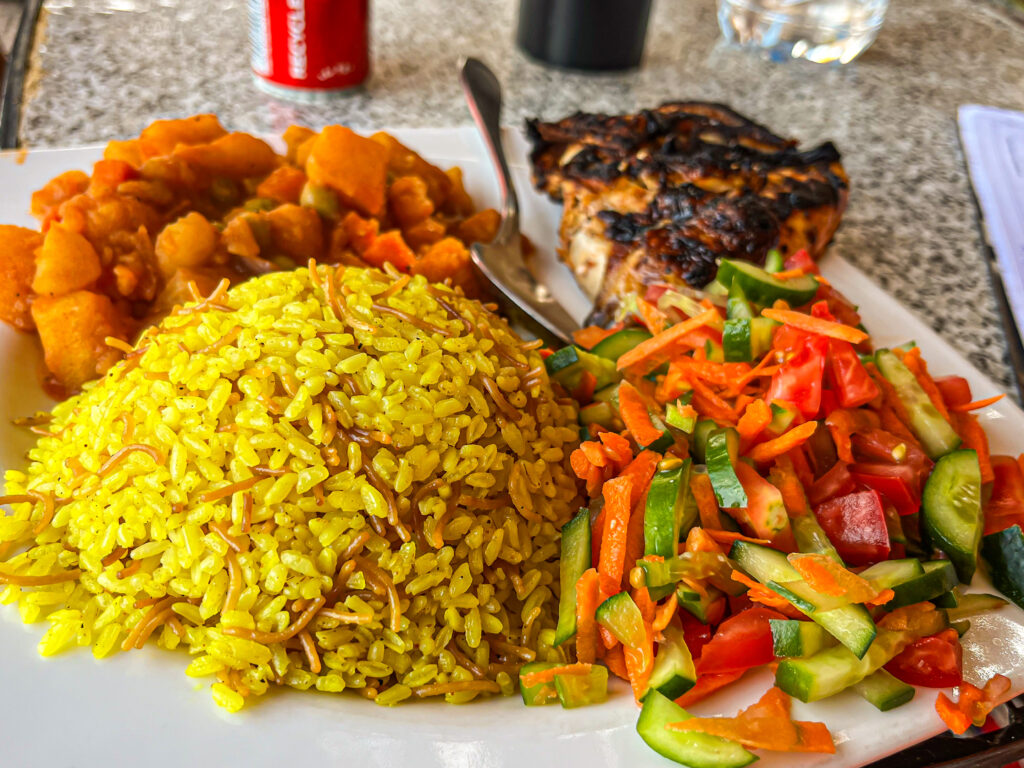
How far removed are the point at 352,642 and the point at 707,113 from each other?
160cm

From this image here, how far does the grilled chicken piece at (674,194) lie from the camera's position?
1646 mm

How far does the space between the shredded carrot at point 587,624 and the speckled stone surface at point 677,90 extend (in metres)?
1.28

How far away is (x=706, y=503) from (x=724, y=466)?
0.20 ft

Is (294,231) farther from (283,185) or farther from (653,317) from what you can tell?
(653,317)

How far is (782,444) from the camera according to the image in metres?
1.19

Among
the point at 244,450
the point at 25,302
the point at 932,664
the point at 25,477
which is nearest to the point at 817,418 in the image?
the point at 932,664

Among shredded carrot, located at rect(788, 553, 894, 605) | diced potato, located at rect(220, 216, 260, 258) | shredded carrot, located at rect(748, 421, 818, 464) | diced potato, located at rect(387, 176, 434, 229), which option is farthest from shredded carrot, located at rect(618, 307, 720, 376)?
diced potato, located at rect(220, 216, 260, 258)

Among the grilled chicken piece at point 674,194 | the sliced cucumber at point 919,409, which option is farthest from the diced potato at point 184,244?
the sliced cucumber at point 919,409

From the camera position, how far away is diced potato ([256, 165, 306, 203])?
65.4 inches

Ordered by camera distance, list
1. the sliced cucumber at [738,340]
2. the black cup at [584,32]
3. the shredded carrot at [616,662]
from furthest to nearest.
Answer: the black cup at [584,32] → the sliced cucumber at [738,340] → the shredded carrot at [616,662]

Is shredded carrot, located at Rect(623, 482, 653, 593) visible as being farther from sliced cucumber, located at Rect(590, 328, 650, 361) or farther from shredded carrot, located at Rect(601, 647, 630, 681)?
sliced cucumber, located at Rect(590, 328, 650, 361)

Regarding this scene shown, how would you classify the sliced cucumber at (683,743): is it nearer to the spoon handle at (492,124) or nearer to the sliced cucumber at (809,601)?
the sliced cucumber at (809,601)

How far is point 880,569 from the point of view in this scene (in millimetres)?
1072

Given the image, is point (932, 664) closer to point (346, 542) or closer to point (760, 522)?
point (760, 522)
